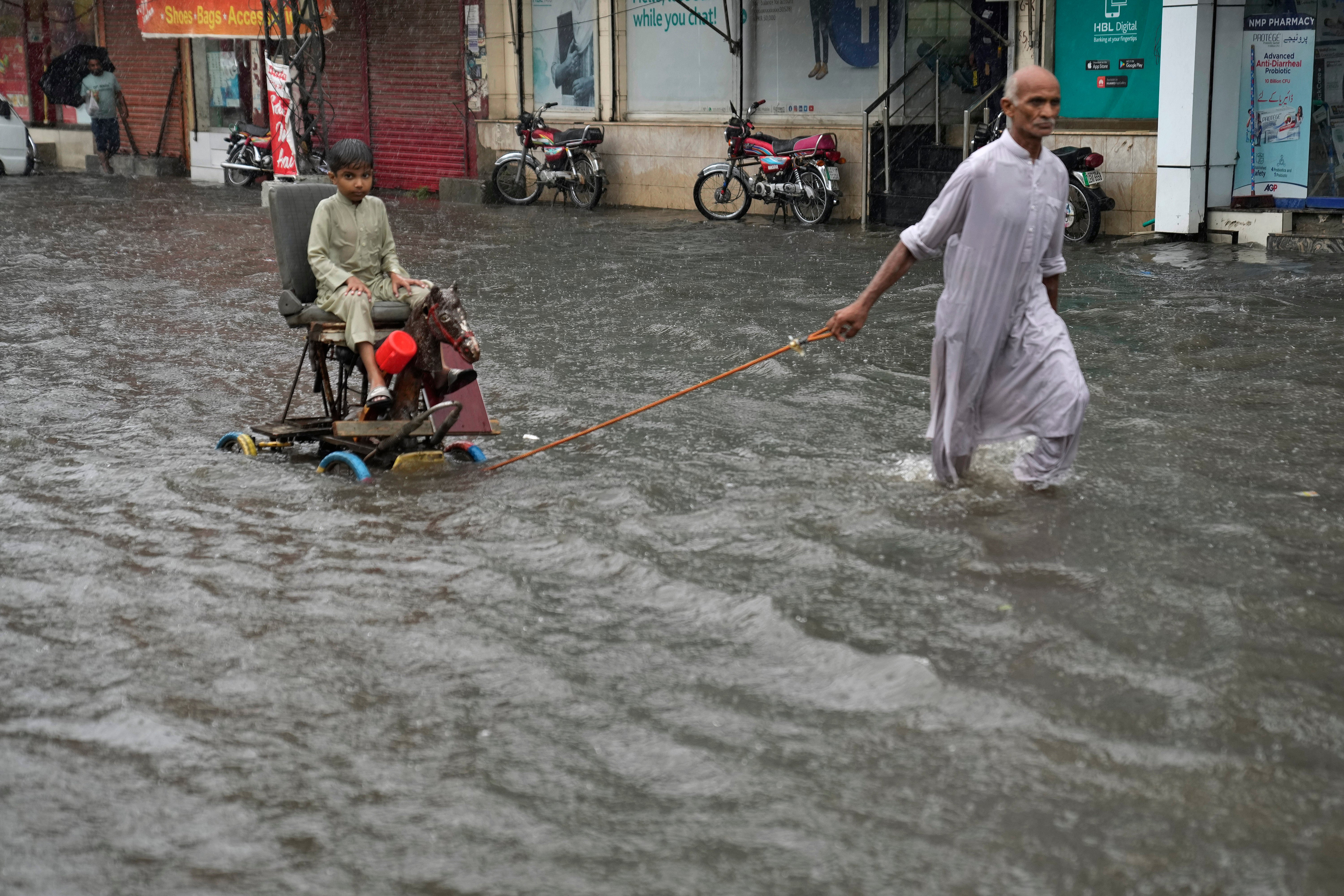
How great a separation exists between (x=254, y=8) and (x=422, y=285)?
17.5m

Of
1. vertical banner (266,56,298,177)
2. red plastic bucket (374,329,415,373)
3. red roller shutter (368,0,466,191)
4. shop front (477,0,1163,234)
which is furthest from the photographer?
red roller shutter (368,0,466,191)

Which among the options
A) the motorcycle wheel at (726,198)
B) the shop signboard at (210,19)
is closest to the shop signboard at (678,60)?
the motorcycle wheel at (726,198)

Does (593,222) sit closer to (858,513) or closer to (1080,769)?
(858,513)

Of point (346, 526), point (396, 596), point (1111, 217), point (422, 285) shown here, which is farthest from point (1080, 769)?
point (1111, 217)

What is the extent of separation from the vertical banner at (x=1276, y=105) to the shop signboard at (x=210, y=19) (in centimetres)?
1265

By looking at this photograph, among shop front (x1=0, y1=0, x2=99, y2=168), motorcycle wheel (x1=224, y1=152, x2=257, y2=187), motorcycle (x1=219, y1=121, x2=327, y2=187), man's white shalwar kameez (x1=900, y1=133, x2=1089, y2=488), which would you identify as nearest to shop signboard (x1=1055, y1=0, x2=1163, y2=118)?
man's white shalwar kameez (x1=900, y1=133, x2=1089, y2=488)

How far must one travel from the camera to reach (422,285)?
249 inches

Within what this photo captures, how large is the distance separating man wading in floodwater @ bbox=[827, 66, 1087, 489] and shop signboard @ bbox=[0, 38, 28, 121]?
3046cm

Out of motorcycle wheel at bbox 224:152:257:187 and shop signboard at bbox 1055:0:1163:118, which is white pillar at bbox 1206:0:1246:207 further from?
motorcycle wheel at bbox 224:152:257:187

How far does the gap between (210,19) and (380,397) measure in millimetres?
18727

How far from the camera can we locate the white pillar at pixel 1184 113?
522 inches

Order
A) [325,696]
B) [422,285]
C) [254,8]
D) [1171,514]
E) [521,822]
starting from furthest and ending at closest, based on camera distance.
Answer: [254,8] < [422,285] < [1171,514] < [325,696] < [521,822]

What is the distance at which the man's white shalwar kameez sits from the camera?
211 inches

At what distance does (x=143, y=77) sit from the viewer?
29016mm
